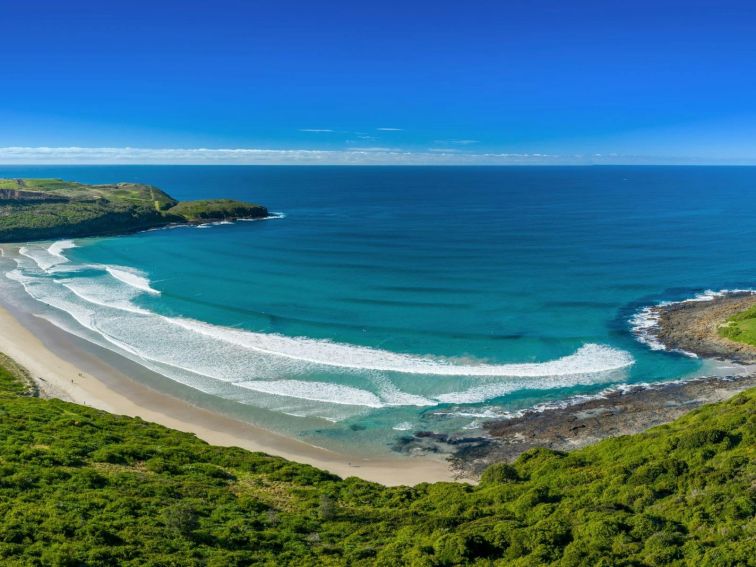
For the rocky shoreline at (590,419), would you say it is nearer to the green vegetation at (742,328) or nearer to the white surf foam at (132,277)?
the green vegetation at (742,328)

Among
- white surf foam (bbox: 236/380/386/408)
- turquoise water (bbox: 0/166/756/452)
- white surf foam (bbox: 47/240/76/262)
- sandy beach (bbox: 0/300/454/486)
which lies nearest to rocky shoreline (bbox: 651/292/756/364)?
turquoise water (bbox: 0/166/756/452)

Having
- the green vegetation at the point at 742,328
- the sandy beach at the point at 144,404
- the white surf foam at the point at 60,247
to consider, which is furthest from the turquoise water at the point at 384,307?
the green vegetation at the point at 742,328

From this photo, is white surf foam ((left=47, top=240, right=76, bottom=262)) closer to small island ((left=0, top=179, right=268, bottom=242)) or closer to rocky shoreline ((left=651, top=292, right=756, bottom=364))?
small island ((left=0, top=179, right=268, bottom=242))

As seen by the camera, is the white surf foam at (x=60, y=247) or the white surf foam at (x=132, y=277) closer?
the white surf foam at (x=132, y=277)

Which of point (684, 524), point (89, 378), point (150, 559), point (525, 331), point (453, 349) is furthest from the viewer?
point (525, 331)

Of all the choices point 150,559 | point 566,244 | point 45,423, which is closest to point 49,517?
point 150,559

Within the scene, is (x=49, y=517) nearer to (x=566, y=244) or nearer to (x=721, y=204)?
(x=566, y=244)
